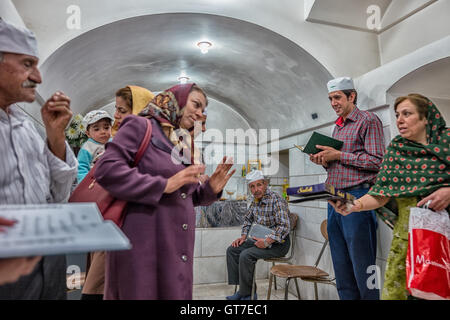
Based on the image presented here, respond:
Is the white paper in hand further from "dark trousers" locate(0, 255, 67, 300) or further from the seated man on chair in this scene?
the seated man on chair

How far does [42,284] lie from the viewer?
0.97 metres

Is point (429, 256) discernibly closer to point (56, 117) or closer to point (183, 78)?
point (56, 117)

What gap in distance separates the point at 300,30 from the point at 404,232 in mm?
2228

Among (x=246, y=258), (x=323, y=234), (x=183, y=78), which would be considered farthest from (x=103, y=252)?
(x=183, y=78)

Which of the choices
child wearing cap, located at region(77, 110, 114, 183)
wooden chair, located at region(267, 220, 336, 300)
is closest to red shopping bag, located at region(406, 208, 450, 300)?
wooden chair, located at region(267, 220, 336, 300)

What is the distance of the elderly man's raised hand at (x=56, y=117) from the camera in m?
1.00

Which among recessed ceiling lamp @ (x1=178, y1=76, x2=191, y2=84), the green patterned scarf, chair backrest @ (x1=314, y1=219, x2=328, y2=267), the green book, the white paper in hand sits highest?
recessed ceiling lamp @ (x1=178, y1=76, x2=191, y2=84)

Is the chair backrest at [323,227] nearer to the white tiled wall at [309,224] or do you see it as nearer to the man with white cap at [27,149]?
the white tiled wall at [309,224]

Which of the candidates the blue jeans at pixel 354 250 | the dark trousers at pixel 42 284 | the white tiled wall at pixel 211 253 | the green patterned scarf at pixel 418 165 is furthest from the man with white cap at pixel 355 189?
the white tiled wall at pixel 211 253

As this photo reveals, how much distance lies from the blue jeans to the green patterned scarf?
0.47m

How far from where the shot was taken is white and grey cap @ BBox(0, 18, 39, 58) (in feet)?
2.97

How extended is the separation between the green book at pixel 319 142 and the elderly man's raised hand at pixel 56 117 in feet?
5.23

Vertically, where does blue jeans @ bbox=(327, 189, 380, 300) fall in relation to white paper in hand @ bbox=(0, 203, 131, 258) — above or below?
below
